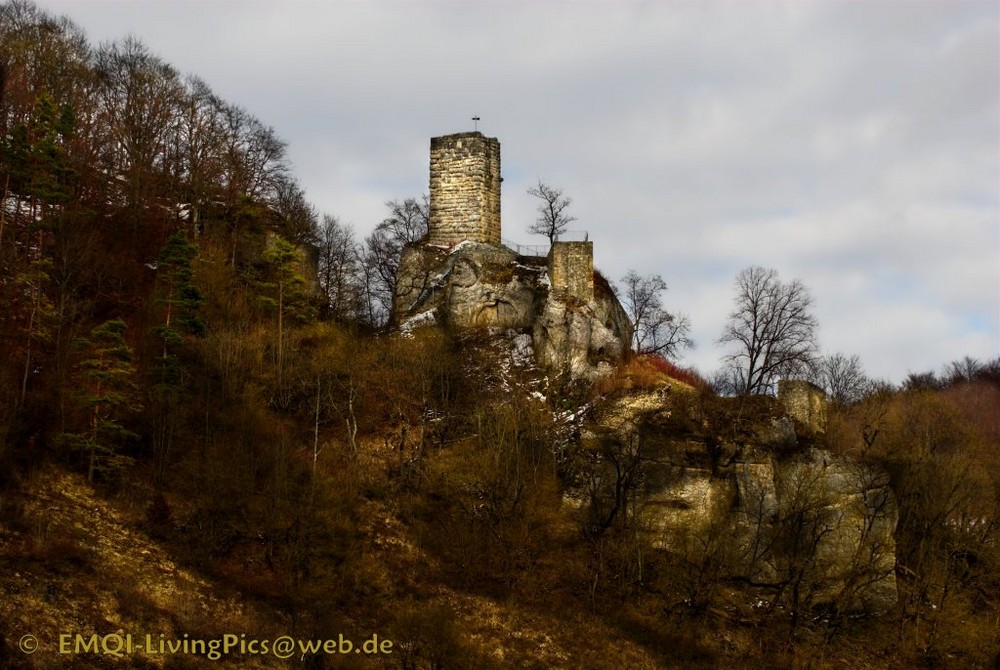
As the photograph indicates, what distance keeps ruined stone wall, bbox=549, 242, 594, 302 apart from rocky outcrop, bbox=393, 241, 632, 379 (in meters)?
0.42

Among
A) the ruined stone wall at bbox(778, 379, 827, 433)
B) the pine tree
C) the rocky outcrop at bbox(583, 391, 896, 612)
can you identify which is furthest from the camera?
the ruined stone wall at bbox(778, 379, 827, 433)

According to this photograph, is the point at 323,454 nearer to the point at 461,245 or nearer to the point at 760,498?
the point at 461,245

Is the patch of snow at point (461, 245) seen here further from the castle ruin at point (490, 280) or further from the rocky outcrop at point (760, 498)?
the rocky outcrop at point (760, 498)

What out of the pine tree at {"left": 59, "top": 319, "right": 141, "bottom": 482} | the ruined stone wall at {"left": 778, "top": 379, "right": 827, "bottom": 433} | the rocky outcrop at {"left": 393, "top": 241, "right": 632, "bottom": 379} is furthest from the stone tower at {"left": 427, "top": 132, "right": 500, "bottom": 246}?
the pine tree at {"left": 59, "top": 319, "right": 141, "bottom": 482}

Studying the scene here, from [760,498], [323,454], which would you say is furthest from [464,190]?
[760,498]

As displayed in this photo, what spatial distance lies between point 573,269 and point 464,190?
7678 mm

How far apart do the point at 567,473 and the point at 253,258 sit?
17869mm

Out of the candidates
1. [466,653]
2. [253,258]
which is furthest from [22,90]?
[466,653]

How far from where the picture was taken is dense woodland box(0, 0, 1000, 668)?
2856 centimetres

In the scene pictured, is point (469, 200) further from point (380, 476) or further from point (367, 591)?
point (367, 591)

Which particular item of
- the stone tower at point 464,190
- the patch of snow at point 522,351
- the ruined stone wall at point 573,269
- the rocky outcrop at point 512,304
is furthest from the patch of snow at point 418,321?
the ruined stone wall at point 573,269

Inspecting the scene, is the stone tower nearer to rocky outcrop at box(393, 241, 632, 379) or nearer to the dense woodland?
rocky outcrop at box(393, 241, 632, 379)

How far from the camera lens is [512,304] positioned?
42.6 m

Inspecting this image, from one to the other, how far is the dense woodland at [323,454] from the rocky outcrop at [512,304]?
1261 mm
